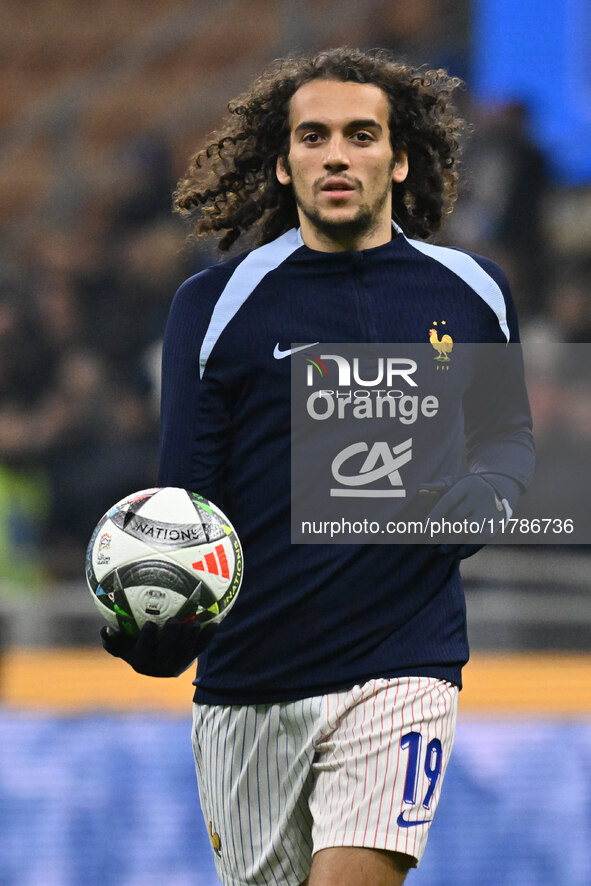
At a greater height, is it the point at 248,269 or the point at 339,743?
the point at 248,269

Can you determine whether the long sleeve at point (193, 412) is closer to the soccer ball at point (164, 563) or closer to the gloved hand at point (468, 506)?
the soccer ball at point (164, 563)

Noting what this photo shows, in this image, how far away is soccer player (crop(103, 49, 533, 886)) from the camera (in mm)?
2744

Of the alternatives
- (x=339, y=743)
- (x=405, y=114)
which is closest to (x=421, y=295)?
(x=405, y=114)

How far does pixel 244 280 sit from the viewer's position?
2.98m

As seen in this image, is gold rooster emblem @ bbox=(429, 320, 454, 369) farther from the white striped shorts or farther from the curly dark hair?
the white striped shorts

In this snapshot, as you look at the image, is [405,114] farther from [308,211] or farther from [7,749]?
[7,749]

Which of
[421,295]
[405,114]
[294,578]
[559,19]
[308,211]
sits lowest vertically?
[294,578]

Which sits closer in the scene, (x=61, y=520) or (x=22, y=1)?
(x=61, y=520)

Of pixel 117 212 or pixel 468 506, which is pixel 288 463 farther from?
pixel 117 212

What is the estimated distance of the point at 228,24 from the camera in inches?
386

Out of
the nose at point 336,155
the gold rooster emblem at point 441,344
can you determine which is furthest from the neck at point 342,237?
the gold rooster emblem at point 441,344

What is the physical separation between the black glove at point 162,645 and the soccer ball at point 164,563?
2cm

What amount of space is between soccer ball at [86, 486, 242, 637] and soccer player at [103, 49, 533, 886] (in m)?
0.06

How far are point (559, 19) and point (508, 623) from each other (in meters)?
3.97
